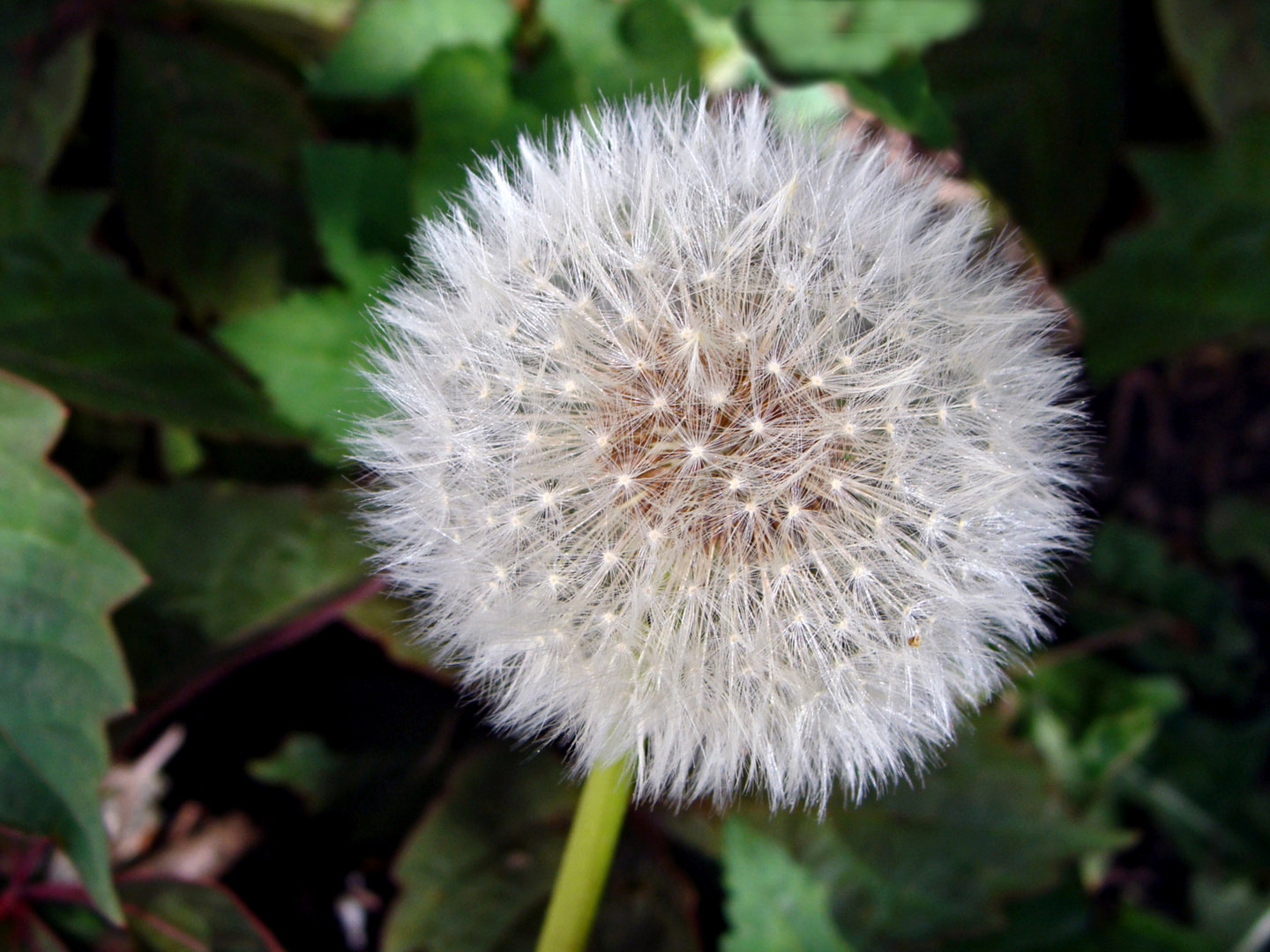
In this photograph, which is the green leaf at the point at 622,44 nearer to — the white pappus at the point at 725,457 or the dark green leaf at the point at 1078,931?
the white pappus at the point at 725,457

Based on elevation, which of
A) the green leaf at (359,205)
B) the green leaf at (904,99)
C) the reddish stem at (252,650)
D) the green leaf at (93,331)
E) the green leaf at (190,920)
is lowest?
the green leaf at (190,920)

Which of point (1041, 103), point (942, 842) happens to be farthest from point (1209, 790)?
point (1041, 103)

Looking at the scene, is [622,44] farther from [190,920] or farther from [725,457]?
[190,920]

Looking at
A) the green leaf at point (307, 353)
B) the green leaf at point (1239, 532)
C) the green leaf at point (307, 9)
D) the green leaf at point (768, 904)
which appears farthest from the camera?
the green leaf at point (1239, 532)

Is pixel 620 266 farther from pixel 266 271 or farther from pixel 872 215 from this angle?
pixel 266 271

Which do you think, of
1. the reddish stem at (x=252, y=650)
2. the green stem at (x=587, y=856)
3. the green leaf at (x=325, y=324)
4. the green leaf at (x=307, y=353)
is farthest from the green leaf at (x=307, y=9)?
the green stem at (x=587, y=856)
